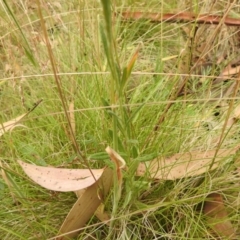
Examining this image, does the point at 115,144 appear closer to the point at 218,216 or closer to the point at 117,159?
the point at 117,159

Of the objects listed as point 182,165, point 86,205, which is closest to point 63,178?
point 86,205

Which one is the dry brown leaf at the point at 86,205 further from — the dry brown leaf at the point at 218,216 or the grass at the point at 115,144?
the dry brown leaf at the point at 218,216

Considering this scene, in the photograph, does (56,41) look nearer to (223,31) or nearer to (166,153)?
(223,31)

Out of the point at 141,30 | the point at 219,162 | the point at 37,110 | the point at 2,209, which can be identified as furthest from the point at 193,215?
the point at 141,30

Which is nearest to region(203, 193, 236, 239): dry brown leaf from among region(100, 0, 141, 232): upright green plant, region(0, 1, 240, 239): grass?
region(0, 1, 240, 239): grass

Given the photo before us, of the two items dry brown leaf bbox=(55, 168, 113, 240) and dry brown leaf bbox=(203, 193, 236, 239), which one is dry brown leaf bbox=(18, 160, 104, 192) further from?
dry brown leaf bbox=(203, 193, 236, 239)

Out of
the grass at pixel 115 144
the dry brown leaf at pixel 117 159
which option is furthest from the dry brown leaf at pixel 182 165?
the dry brown leaf at pixel 117 159
